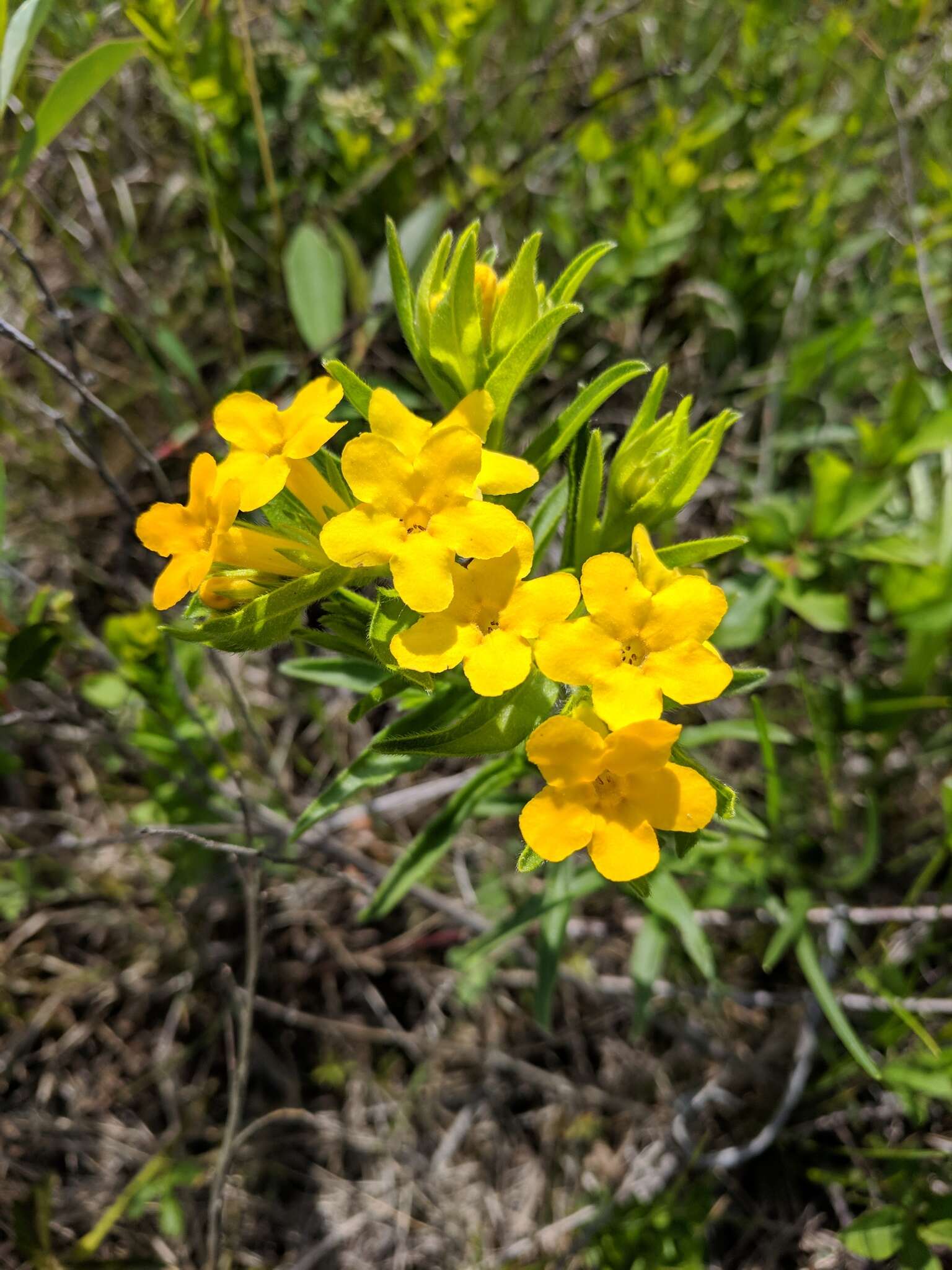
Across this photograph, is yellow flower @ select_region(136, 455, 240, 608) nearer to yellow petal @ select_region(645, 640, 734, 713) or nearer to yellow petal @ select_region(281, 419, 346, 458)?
yellow petal @ select_region(281, 419, 346, 458)

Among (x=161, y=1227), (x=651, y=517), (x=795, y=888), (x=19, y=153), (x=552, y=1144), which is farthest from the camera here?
(x=552, y=1144)

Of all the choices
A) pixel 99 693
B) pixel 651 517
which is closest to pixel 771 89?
pixel 651 517

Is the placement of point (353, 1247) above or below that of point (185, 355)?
below

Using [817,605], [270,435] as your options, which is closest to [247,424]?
[270,435]

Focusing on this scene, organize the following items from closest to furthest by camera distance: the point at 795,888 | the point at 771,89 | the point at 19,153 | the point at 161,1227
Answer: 1. the point at 19,153
2. the point at 795,888
3. the point at 161,1227
4. the point at 771,89

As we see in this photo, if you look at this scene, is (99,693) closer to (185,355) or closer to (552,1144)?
(185,355)

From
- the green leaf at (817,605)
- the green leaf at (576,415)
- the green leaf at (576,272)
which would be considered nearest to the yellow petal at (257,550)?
the green leaf at (576,415)

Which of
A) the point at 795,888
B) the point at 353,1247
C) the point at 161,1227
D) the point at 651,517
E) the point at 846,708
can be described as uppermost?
the point at 651,517
